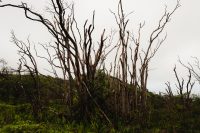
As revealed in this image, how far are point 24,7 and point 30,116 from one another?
422 centimetres

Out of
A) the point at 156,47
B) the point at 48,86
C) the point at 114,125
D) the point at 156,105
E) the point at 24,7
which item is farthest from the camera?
the point at 48,86

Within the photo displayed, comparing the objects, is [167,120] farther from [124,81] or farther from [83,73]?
[83,73]

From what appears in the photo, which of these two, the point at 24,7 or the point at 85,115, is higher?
the point at 24,7

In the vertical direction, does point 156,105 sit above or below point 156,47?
below

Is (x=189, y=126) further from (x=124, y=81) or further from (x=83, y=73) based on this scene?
(x=83, y=73)

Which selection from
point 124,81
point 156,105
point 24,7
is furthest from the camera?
point 156,105

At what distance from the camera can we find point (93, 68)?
37.9ft

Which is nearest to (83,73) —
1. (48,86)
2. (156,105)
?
(156,105)

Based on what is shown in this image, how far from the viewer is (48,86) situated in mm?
20562

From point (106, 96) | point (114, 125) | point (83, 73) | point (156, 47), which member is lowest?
point (114, 125)

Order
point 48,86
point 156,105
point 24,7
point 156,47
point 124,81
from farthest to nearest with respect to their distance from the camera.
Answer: point 48,86 → point 156,105 → point 156,47 → point 124,81 → point 24,7

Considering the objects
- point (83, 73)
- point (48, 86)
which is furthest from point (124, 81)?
point (48, 86)

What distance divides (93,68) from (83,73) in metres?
0.42

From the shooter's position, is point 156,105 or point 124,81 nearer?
point 124,81
